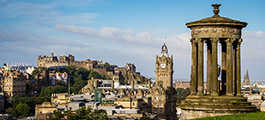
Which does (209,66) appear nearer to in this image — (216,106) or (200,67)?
(200,67)

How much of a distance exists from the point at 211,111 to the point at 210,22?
14.8ft

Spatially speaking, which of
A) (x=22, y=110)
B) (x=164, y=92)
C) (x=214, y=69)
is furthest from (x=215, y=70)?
(x=22, y=110)

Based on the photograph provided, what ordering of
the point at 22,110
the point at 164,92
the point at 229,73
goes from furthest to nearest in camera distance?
the point at 22,110 → the point at 164,92 → the point at 229,73

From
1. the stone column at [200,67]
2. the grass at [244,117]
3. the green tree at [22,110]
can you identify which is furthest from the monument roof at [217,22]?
the green tree at [22,110]

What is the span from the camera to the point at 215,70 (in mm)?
31156

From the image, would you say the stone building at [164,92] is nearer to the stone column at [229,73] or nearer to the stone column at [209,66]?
the stone column at [209,66]

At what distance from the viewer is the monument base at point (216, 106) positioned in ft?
101

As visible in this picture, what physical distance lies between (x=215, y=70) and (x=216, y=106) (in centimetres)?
184

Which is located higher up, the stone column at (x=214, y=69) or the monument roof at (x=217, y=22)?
the monument roof at (x=217, y=22)

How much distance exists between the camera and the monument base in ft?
101

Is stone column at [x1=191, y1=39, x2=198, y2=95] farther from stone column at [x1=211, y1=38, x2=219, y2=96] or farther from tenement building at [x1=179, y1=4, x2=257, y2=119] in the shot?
stone column at [x1=211, y1=38, x2=219, y2=96]

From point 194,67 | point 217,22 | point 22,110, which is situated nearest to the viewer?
point 217,22

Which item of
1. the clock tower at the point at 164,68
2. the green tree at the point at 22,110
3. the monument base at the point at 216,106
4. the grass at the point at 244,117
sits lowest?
the green tree at the point at 22,110

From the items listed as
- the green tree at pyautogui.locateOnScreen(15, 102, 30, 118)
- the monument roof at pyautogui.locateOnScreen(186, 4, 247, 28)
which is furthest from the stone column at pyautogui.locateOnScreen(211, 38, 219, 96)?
the green tree at pyautogui.locateOnScreen(15, 102, 30, 118)
